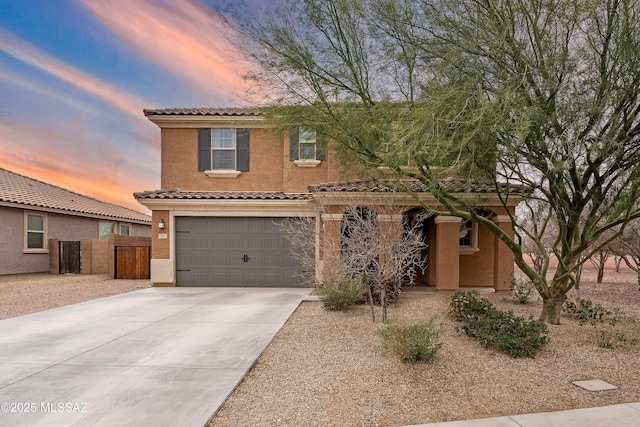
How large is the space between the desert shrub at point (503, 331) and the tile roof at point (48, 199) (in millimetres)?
20742

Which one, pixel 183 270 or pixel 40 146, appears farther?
pixel 40 146

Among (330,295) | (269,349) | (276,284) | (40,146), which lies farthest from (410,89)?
(40,146)

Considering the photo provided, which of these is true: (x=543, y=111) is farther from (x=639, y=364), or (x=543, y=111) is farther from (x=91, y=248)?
(x=91, y=248)

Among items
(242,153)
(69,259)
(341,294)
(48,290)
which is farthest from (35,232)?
(341,294)

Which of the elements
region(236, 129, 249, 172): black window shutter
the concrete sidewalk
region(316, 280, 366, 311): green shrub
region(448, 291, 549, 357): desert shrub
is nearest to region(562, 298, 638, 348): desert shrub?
region(448, 291, 549, 357): desert shrub

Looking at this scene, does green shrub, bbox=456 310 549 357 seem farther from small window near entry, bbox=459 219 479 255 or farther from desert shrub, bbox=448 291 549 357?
small window near entry, bbox=459 219 479 255

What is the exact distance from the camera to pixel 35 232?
18.8 m

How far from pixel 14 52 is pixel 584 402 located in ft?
75.9

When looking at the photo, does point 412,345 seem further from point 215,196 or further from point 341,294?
point 215,196

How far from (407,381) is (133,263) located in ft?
48.7

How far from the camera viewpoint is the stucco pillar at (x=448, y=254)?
37.8 feet

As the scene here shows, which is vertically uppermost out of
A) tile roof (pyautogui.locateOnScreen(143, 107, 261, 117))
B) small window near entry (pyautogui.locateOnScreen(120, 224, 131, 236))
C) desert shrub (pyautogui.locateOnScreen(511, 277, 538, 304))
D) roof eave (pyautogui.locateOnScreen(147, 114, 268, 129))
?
tile roof (pyautogui.locateOnScreen(143, 107, 261, 117))

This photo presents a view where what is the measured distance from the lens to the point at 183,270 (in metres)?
13.5

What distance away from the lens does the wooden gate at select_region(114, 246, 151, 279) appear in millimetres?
15930
